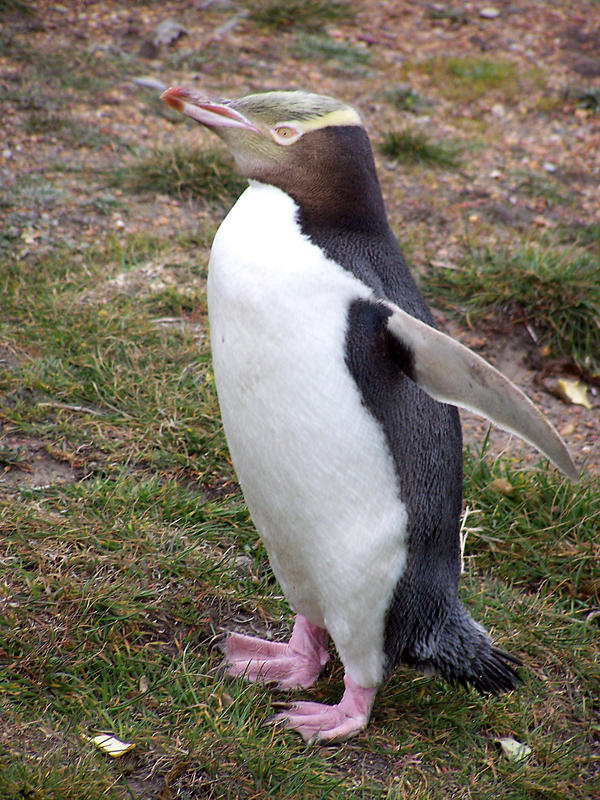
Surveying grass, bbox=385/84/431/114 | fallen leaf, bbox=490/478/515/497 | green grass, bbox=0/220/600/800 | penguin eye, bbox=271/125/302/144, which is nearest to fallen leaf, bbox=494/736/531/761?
green grass, bbox=0/220/600/800

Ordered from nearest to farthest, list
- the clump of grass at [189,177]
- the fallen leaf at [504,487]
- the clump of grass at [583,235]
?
the fallen leaf at [504,487], the clump of grass at [189,177], the clump of grass at [583,235]

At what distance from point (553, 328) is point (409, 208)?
3.77 ft

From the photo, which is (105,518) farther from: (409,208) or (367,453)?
(409,208)

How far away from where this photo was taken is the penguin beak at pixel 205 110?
2021mm

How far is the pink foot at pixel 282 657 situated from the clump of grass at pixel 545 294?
1910 mm

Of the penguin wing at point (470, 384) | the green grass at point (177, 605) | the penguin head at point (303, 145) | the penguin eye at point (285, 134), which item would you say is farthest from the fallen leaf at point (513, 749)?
the penguin eye at point (285, 134)

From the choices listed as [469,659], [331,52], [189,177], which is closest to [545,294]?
[189,177]

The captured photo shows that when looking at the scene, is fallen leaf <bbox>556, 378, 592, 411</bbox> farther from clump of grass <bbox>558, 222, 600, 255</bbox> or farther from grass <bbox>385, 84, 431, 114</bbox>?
grass <bbox>385, 84, 431, 114</bbox>

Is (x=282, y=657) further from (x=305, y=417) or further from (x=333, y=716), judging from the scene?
(x=305, y=417)

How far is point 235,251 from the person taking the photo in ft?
6.44

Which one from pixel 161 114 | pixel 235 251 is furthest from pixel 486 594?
pixel 161 114

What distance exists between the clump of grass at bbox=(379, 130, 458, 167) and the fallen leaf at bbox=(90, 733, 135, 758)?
374cm

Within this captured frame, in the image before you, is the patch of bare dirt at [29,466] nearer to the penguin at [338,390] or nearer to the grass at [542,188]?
the penguin at [338,390]

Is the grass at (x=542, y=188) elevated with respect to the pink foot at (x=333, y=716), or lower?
elevated
